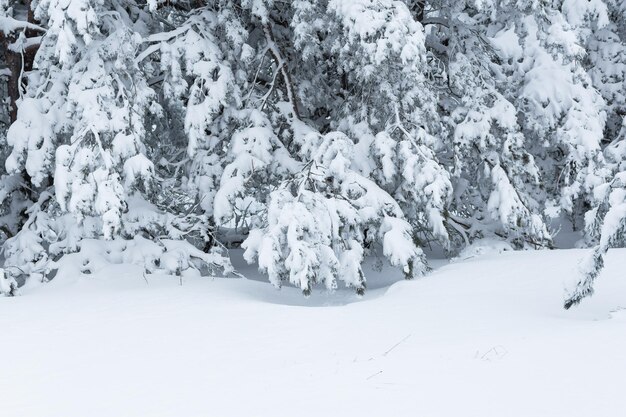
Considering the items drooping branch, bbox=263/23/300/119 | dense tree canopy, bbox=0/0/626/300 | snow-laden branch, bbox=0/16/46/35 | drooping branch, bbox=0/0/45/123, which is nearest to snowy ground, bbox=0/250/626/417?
dense tree canopy, bbox=0/0/626/300

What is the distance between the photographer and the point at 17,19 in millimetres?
11289

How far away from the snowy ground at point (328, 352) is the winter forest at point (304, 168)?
0.21 ft

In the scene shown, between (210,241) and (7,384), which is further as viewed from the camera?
(210,241)

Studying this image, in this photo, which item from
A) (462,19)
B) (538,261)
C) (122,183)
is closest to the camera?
(538,261)

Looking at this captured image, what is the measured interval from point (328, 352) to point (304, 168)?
3.94 meters

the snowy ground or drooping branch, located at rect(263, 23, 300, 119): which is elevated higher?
drooping branch, located at rect(263, 23, 300, 119)

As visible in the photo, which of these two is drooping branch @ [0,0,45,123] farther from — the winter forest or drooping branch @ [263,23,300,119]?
drooping branch @ [263,23,300,119]

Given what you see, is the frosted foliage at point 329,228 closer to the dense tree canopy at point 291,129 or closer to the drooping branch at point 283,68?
the dense tree canopy at point 291,129

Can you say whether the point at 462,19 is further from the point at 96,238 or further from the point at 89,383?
the point at 89,383

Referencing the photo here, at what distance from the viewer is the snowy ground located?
14.0ft

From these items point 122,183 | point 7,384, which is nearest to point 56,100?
point 122,183

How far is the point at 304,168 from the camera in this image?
29.6 ft

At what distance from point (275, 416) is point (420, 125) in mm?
6501

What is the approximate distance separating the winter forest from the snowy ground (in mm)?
63
